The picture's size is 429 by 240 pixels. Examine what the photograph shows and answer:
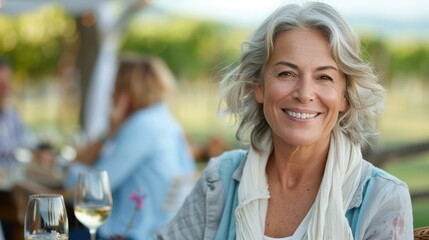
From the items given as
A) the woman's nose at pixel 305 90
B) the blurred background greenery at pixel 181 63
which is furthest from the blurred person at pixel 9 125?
the blurred background greenery at pixel 181 63

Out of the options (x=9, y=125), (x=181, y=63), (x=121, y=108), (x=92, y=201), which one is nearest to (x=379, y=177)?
(x=92, y=201)

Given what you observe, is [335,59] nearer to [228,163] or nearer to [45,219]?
[228,163]

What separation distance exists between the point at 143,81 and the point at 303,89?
116 inches

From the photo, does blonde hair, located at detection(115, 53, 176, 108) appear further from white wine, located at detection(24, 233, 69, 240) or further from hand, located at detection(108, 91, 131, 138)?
white wine, located at detection(24, 233, 69, 240)

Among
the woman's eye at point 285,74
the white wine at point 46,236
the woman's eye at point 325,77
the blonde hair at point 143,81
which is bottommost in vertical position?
the white wine at point 46,236

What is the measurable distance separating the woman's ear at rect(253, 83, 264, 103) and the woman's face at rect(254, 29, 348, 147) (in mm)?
90

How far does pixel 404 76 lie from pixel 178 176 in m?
19.6

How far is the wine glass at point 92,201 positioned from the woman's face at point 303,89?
654 mm

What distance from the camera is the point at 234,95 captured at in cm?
241

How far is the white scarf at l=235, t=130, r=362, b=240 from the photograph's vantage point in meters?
2.08

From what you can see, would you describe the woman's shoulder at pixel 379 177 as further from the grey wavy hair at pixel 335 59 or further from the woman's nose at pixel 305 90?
the woman's nose at pixel 305 90

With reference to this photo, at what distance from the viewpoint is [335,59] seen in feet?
6.91

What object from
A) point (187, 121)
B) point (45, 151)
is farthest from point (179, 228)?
point (187, 121)

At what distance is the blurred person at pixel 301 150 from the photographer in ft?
6.84
